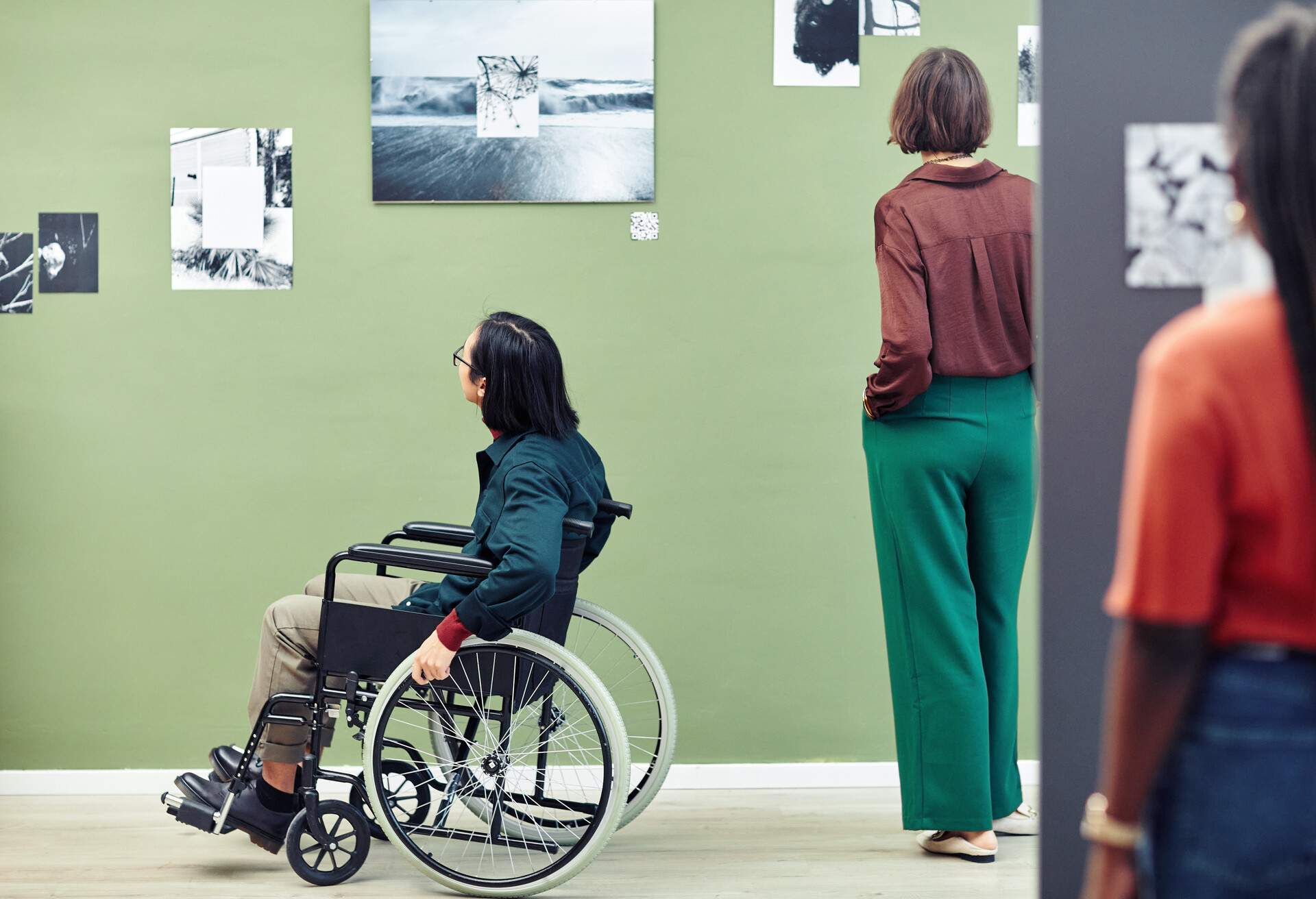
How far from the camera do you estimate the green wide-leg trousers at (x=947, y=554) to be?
241cm

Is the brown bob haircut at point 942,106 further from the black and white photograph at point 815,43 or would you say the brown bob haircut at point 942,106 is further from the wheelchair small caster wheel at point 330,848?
A: the wheelchair small caster wheel at point 330,848

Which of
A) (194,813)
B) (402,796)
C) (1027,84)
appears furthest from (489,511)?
(1027,84)

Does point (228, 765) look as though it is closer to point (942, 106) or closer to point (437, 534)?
point (437, 534)

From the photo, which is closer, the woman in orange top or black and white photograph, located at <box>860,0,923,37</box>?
the woman in orange top

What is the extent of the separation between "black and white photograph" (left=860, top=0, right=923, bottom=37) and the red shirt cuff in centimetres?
181

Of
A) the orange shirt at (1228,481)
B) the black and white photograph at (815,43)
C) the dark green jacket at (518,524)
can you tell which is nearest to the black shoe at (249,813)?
the dark green jacket at (518,524)

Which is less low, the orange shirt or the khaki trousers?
the orange shirt

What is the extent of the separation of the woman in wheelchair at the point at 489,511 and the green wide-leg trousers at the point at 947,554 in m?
0.61

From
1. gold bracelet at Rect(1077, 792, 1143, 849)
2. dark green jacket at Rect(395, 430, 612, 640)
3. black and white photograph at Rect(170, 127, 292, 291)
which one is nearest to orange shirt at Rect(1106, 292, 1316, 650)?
gold bracelet at Rect(1077, 792, 1143, 849)

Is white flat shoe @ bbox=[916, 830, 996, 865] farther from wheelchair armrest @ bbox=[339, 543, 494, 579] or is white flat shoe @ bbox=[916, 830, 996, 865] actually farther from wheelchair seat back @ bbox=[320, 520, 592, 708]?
wheelchair armrest @ bbox=[339, 543, 494, 579]

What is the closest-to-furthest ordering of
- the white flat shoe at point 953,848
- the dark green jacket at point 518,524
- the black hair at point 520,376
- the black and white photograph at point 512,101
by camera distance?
the dark green jacket at point 518,524
the black hair at point 520,376
the white flat shoe at point 953,848
the black and white photograph at point 512,101

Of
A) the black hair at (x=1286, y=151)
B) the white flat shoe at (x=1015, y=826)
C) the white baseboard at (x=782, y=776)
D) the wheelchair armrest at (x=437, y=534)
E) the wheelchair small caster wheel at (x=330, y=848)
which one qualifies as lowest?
the white baseboard at (x=782, y=776)

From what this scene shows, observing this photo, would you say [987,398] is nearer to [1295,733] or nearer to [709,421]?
[709,421]

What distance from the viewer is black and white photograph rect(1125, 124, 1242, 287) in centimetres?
133
